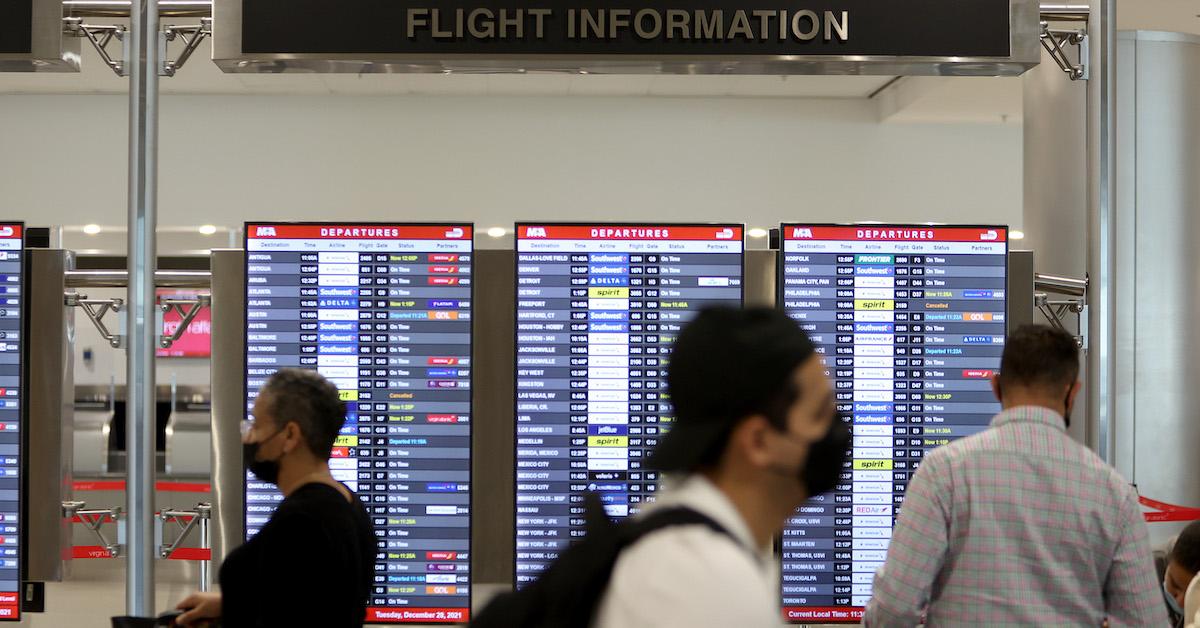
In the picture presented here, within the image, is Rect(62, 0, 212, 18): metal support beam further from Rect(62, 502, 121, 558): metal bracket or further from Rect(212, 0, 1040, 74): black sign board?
Rect(62, 502, 121, 558): metal bracket

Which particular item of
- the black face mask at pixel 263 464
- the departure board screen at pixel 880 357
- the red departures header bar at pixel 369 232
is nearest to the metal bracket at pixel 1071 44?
the departure board screen at pixel 880 357

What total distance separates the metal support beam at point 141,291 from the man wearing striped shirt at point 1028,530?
6.78ft

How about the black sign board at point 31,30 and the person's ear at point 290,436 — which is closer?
the person's ear at point 290,436

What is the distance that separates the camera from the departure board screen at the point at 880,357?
3.72 metres

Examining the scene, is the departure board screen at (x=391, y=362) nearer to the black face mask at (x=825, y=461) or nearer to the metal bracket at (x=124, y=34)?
the metal bracket at (x=124, y=34)

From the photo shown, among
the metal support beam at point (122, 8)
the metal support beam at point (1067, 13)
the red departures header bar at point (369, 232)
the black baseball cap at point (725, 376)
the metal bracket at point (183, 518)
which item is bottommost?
the metal bracket at point (183, 518)

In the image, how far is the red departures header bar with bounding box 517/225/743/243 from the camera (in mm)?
3686

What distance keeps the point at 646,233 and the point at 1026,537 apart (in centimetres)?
159

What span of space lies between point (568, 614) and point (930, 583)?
1526 mm

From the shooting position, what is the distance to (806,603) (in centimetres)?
374

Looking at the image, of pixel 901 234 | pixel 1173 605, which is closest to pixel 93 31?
pixel 901 234

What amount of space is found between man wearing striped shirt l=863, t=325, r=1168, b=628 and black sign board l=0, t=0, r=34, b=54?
101 inches

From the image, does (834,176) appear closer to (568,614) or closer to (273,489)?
(273,489)

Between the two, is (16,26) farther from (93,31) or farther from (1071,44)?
(1071,44)
